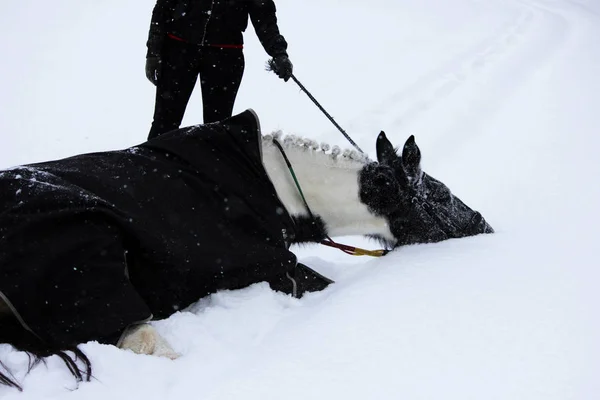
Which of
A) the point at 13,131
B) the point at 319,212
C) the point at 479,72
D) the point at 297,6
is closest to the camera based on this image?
the point at 319,212

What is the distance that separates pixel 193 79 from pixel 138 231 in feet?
6.49

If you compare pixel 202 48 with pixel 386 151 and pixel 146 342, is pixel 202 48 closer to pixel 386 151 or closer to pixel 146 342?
pixel 386 151

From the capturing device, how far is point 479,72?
725 centimetres

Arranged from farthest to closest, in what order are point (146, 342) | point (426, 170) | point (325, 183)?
point (426, 170), point (325, 183), point (146, 342)

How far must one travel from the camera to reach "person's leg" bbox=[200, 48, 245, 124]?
3662mm

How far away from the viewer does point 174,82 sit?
366cm

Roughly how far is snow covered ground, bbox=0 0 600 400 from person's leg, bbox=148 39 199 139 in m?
1.29

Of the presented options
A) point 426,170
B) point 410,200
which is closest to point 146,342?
point 410,200

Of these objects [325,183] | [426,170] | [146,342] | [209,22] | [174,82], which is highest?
[209,22]

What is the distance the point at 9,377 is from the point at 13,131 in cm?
381

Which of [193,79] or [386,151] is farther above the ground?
[193,79]

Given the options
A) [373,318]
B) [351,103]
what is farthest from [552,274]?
[351,103]

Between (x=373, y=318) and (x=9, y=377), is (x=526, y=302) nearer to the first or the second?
A: (x=373, y=318)

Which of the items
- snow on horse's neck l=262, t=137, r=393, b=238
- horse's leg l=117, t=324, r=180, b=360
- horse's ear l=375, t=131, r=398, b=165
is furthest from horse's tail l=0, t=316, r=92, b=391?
horse's ear l=375, t=131, r=398, b=165
